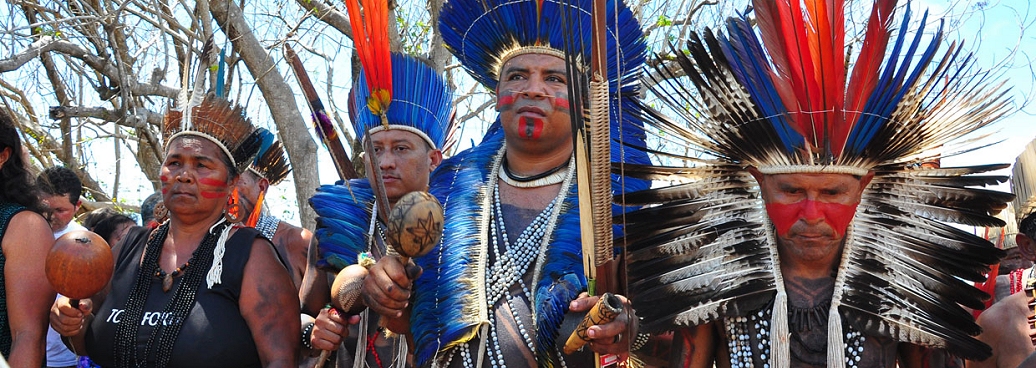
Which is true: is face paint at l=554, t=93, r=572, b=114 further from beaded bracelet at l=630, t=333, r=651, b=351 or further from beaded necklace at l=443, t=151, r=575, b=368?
beaded bracelet at l=630, t=333, r=651, b=351

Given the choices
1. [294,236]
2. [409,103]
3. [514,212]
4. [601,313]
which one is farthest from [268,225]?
[601,313]

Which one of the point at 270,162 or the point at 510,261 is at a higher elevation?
the point at 270,162

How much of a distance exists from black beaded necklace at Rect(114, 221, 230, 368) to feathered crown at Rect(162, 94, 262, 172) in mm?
353

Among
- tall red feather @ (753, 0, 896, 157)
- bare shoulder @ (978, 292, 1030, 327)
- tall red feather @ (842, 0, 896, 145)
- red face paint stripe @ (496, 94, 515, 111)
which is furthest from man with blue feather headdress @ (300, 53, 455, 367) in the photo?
bare shoulder @ (978, 292, 1030, 327)

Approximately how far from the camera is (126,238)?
4.13 metres

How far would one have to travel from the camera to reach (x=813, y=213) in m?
3.25

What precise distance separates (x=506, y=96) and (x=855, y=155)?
49.2 inches

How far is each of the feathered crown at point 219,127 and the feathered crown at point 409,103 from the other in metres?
0.46

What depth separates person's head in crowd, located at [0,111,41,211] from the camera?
4.09m

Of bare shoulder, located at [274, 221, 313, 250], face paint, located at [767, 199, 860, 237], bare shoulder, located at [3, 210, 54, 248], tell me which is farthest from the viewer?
bare shoulder, located at [274, 221, 313, 250]

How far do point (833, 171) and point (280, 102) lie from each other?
17.9ft

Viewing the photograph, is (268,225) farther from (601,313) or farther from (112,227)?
(601,313)

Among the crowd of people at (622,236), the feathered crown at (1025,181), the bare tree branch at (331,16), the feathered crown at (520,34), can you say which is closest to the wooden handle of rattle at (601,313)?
the crowd of people at (622,236)

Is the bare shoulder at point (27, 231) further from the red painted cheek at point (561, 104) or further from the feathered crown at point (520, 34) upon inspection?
the red painted cheek at point (561, 104)
